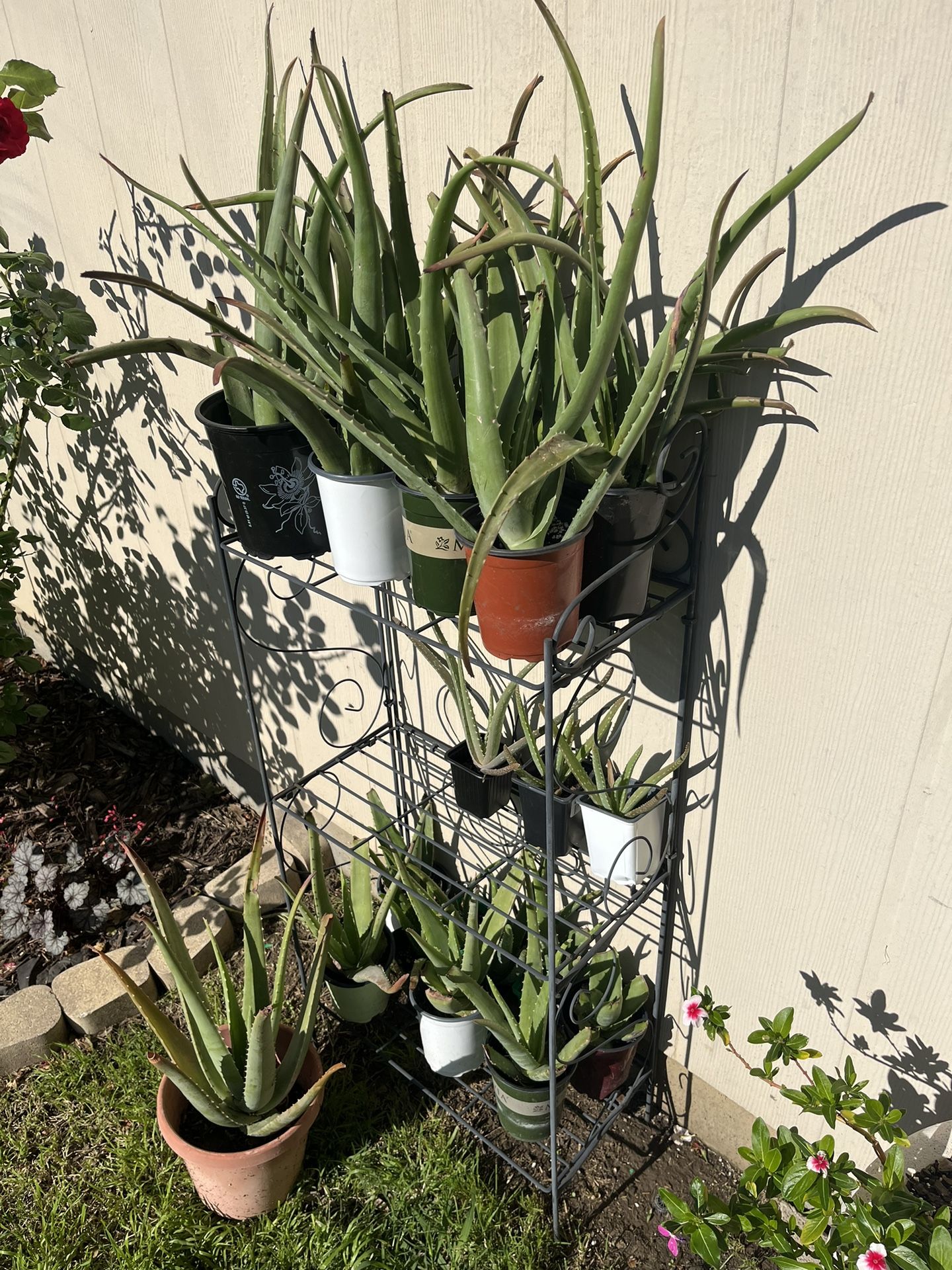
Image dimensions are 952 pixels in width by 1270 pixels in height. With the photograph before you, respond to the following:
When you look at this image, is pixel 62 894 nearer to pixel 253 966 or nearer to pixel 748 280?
pixel 253 966

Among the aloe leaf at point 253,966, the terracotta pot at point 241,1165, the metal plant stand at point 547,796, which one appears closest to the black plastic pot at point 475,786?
the metal plant stand at point 547,796

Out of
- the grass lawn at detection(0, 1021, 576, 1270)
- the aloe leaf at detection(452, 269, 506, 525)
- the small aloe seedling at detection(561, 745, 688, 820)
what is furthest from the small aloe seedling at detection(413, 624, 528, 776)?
the grass lawn at detection(0, 1021, 576, 1270)

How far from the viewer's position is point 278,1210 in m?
1.71

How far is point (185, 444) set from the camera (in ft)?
7.49

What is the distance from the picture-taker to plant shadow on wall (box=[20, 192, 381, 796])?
2150mm

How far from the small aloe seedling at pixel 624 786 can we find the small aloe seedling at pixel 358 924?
61cm

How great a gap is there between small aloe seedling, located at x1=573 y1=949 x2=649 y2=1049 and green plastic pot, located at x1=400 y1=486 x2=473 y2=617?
82 cm

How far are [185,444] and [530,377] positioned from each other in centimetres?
142

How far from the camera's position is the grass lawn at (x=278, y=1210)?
5.39ft

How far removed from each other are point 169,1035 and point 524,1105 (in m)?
0.64

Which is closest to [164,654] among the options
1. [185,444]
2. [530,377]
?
[185,444]

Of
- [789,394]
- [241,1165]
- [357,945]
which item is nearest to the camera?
[789,394]

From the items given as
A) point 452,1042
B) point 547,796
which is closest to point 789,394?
point 547,796

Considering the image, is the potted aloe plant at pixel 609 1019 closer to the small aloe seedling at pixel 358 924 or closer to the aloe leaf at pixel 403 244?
the small aloe seedling at pixel 358 924
